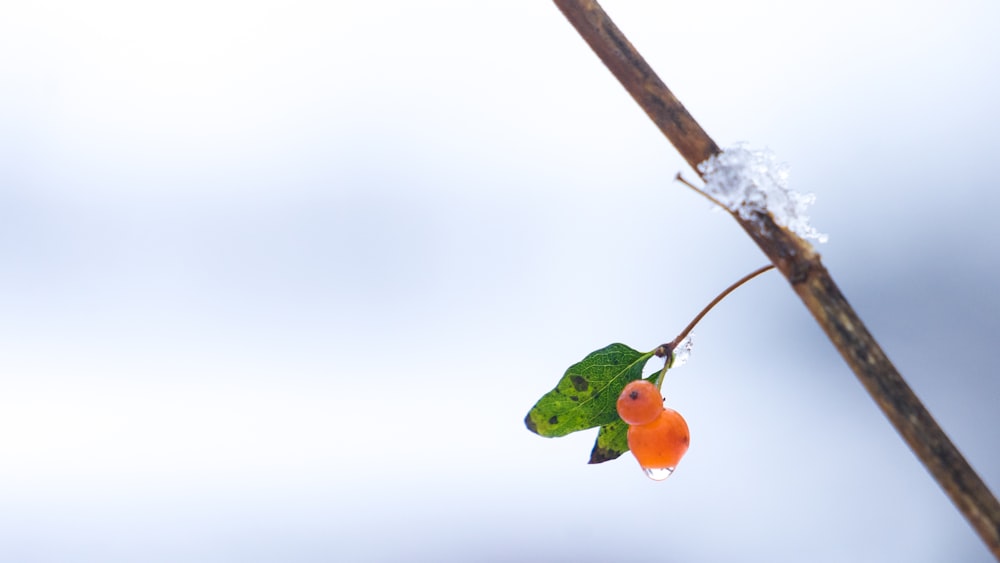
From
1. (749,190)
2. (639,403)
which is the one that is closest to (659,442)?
(639,403)

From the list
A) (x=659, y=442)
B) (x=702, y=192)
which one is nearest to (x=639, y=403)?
(x=659, y=442)

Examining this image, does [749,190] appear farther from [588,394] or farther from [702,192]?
[588,394]

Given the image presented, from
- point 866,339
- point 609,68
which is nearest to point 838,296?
point 866,339

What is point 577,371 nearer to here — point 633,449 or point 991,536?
point 633,449

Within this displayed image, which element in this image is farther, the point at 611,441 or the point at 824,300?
the point at 611,441

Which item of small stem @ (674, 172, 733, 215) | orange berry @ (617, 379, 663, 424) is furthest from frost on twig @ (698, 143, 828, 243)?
orange berry @ (617, 379, 663, 424)

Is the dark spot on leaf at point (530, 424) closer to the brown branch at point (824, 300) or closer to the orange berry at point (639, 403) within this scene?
the orange berry at point (639, 403)

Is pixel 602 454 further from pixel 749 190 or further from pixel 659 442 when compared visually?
pixel 749 190
